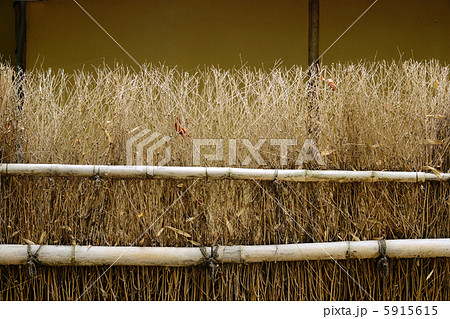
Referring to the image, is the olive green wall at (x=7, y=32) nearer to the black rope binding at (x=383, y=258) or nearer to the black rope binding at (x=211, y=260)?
the black rope binding at (x=211, y=260)

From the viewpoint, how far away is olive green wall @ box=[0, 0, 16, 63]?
4.04 m

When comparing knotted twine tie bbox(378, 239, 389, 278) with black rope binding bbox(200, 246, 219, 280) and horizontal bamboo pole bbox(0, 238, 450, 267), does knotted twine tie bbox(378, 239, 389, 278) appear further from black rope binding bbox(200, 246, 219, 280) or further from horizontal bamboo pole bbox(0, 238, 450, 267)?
black rope binding bbox(200, 246, 219, 280)

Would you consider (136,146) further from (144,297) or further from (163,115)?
(144,297)

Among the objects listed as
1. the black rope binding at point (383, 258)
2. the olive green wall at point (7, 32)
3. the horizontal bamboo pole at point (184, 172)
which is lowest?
the black rope binding at point (383, 258)

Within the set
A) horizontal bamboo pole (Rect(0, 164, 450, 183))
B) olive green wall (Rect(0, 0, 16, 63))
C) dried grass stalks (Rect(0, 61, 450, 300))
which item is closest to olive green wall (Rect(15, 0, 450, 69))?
olive green wall (Rect(0, 0, 16, 63))

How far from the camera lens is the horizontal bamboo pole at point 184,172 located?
252 cm

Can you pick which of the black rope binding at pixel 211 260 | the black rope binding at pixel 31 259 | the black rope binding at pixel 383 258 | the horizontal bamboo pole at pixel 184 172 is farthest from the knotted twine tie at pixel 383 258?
the black rope binding at pixel 31 259

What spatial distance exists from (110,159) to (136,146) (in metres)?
0.15

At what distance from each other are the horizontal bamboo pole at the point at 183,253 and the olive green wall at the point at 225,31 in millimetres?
1774

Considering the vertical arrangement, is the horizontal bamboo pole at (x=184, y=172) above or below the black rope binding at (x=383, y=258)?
above

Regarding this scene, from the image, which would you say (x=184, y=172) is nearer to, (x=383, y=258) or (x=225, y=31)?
(x=383, y=258)

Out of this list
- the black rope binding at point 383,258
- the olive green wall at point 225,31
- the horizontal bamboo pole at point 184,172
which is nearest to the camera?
the horizontal bamboo pole at point 184,172

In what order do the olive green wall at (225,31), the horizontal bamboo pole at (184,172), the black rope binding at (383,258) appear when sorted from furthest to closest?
the olive green wall at (225,31)
the black rope binding at (383,258)
the horizontal bamboo pole at (184,172)

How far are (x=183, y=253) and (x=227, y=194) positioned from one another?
1.22 ft
